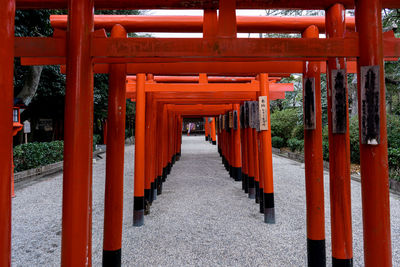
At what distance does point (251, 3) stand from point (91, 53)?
982 millimetres

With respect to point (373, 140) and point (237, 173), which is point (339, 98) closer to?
point (373, 140)

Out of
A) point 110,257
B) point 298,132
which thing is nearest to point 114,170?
point 110,257

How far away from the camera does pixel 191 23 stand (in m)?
2.12

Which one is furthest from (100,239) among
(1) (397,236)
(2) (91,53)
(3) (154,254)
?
(1) (397,236)

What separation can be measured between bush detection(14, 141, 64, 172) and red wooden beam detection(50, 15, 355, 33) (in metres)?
5.87

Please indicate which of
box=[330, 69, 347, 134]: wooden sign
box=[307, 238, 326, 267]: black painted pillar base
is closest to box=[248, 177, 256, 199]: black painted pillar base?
box=[307, 238, 326, 267]: black painted pillar base

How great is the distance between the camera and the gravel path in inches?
98.0

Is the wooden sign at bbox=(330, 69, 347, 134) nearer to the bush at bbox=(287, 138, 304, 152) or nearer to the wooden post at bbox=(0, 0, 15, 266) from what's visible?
the wooden post at bbox=(0, 0, 15, 266)

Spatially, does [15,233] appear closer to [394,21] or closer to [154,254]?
[154,254]

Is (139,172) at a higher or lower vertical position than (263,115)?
lower

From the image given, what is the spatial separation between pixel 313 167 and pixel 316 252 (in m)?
0.68

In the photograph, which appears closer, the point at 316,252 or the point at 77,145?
the point at 77,145

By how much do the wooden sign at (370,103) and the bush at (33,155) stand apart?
7.64 meters

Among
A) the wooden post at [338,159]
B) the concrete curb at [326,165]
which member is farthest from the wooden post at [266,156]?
the concrete curb at [326,165]
